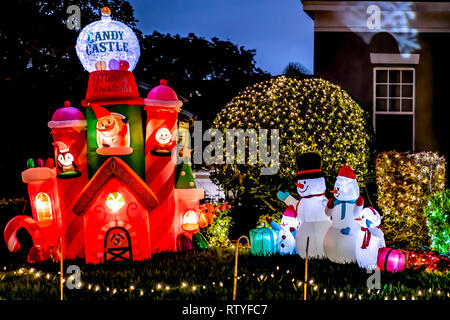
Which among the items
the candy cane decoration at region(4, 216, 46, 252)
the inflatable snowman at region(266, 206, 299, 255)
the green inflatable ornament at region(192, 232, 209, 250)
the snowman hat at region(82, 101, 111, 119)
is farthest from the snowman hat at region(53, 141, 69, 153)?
the inflatable snowman at region(266, 206, 299, 255)

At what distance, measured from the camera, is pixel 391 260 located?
7.10m

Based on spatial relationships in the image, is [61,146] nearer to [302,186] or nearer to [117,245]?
[117,245]

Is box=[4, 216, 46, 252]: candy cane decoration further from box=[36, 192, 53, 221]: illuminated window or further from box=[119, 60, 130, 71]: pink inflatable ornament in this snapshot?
box=[119, 60, 130, 71]: pink inflatable ornament

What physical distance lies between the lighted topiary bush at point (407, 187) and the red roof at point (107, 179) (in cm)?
500

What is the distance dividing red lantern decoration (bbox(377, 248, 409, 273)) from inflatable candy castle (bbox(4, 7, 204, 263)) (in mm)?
3231

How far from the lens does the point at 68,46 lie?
42.8ft

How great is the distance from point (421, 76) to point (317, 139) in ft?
15.0

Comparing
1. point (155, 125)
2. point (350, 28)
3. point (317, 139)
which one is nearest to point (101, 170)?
point (155, 125)

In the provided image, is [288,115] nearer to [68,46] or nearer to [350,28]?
[350,28]

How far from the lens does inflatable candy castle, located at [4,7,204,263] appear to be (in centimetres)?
807

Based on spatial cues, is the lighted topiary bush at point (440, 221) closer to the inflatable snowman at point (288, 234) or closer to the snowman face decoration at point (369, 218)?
the snowman face decoration at point (369, 218)

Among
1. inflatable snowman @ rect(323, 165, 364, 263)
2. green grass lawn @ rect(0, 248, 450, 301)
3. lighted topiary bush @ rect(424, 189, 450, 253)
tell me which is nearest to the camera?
green grass lawn @ rect(0, 248, 450, 301)

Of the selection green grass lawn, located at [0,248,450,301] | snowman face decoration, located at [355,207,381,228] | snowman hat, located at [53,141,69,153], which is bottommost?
green grass lawn, located at [0,248,450,301]

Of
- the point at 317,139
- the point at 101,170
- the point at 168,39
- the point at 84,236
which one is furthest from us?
the point at 168,39
